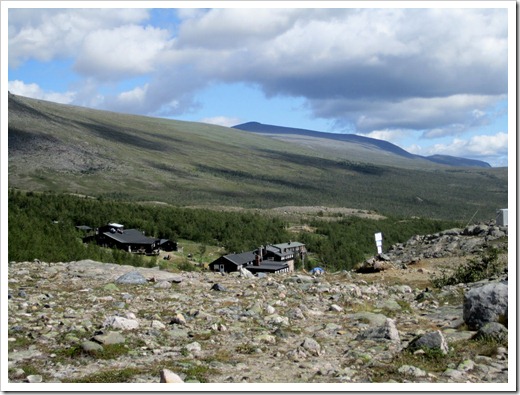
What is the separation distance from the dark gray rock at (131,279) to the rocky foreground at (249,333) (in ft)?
0.11

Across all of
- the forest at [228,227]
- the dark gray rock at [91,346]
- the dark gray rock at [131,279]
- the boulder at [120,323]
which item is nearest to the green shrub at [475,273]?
the dark gray rock at [131,279]

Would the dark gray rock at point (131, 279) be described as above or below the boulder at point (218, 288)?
above

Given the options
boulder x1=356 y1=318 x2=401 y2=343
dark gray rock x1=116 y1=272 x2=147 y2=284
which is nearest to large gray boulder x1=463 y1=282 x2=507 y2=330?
boulder x1=356 y1=318 x2=401 y2=343

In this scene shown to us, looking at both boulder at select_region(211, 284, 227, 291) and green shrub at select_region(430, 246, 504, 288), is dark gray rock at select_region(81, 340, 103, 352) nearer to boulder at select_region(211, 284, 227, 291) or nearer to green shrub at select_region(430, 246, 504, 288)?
boulder at select_region(211, 284, 227, 291)

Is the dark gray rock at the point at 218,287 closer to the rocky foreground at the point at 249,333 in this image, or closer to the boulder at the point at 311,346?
the rocky foreground at the point at 249,333

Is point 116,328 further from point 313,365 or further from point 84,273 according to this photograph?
point 84,273

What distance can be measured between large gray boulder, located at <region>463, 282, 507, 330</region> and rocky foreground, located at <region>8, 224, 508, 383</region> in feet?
0.06

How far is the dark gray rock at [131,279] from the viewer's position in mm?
14781

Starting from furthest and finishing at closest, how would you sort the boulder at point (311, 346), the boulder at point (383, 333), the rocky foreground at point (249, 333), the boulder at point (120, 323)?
the boulder at point (120, 323) → the boulder at point (383, 333) → the boulder at point (311, 346) → the rocky foreground at point (249, 333)

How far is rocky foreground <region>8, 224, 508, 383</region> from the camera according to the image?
7.39 m

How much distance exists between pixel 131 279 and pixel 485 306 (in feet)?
29.8

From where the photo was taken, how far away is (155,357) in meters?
8.22

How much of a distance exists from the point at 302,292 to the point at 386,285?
11.7ft

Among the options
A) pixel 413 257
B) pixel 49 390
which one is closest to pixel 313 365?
pixel 49 390
